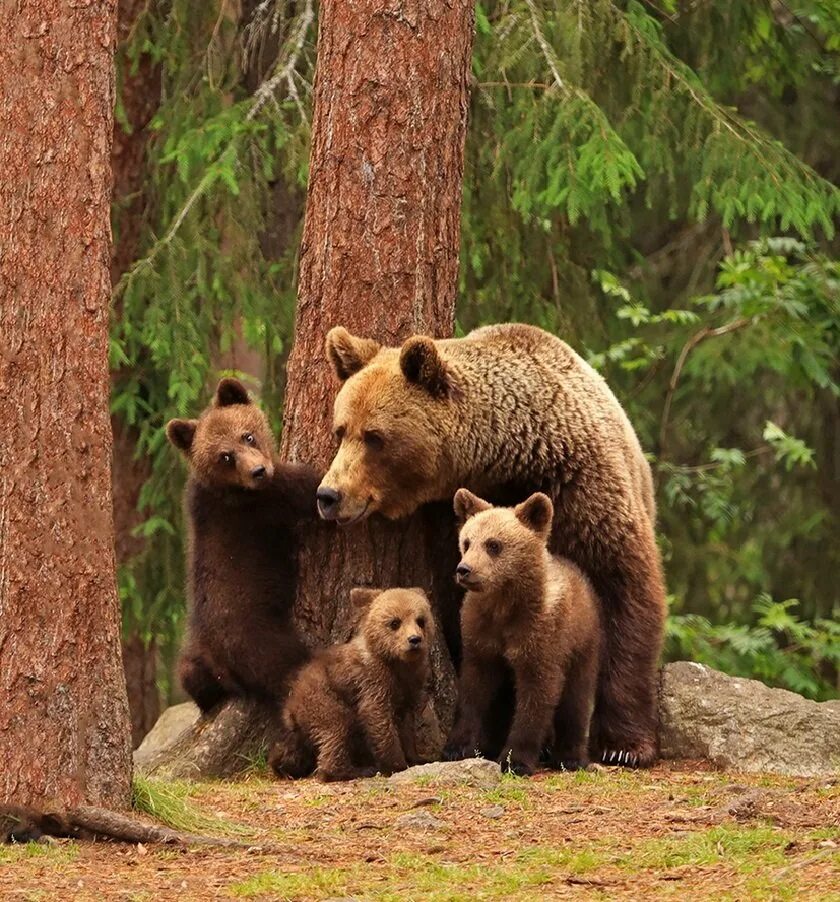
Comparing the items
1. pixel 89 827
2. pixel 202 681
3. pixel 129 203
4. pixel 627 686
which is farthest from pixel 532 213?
pixel 89 827

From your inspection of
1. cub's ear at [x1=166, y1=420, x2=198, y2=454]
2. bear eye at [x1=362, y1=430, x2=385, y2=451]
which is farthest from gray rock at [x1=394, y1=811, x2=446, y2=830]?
cub's ear at [x1=166, y1=420, x2=198, y2=454]

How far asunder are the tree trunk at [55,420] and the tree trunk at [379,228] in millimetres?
2230

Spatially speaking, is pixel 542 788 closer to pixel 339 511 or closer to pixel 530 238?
pixel 339 511

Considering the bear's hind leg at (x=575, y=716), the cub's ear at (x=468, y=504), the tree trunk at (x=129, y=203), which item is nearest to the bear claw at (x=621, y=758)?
the bear's hind leg at (x=575, y=716)

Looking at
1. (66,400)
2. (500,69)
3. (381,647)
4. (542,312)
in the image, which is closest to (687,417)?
(542,312)

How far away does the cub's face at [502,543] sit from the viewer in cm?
748

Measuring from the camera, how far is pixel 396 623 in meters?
7.62

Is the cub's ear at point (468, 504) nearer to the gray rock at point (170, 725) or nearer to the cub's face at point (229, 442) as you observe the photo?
the cub's face at point (229, 442)

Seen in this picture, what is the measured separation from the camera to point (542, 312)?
1247cm

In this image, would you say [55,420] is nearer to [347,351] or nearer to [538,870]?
[347,351]

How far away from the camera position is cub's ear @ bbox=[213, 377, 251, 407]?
28.2 feet

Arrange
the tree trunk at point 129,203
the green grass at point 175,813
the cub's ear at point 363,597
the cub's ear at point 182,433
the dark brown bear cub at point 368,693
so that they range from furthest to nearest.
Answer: the tree trunk at point 129,203
the cub's ear at point 182,433
the cub's ear at point 363,597
the dark brown bear cub at point 368,693
the green grass at point 175,813

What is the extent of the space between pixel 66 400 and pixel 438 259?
2.87 meters

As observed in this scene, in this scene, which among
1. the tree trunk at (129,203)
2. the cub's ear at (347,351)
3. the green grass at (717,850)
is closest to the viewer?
the green grass at (717,850)
